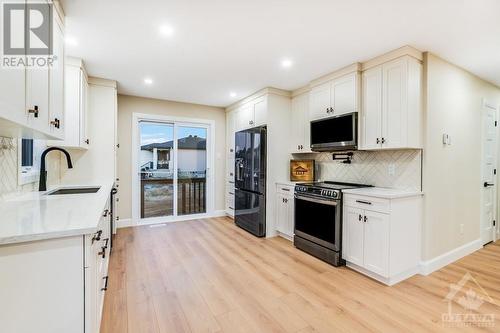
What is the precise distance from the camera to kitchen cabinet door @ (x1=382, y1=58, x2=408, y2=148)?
260 centimetres

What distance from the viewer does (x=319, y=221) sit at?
122 inches

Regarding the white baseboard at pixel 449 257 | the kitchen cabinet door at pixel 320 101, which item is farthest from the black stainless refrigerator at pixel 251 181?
the white baseboard at pixel 449 257

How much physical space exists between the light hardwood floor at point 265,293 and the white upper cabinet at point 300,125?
5.40 ft

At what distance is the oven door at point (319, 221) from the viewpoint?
2.87 meters

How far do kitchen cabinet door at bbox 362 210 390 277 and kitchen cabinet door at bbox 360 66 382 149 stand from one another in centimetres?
86

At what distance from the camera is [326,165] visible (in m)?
3.91

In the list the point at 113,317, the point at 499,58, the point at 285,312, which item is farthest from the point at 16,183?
the point at 499,58

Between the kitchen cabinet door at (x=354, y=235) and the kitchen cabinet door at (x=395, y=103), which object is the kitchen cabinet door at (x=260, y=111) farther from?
the kitchen cabinet door at (x=354, y=235)

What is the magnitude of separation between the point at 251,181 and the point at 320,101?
1716 millimetres

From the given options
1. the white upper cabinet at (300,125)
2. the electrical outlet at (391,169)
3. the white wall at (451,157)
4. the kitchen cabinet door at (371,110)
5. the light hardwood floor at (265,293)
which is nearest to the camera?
the light hardwood floor at (265,293)

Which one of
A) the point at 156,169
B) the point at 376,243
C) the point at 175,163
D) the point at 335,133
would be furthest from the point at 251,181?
the point at 376,243

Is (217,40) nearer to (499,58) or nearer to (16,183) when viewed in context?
(16,183)

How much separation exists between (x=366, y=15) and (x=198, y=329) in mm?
2885

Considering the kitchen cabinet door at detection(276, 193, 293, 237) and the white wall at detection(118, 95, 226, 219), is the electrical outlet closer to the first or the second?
the kitchen cabinet door at detection(276, 193, 293, 237)
